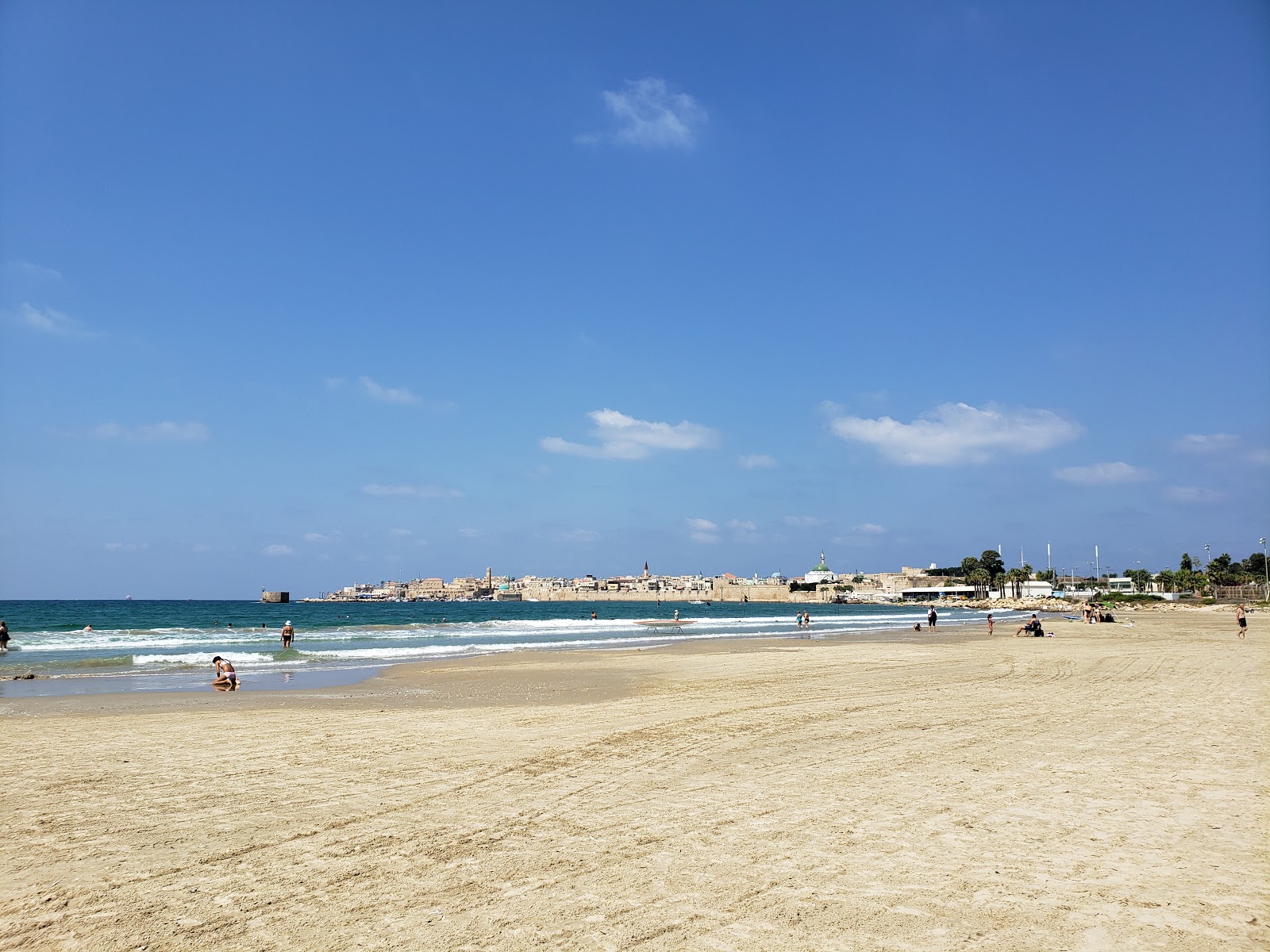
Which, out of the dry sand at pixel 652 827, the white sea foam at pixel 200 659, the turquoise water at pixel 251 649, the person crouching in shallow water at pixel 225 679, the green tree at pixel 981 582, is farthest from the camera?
the green tree at pixel 981 582

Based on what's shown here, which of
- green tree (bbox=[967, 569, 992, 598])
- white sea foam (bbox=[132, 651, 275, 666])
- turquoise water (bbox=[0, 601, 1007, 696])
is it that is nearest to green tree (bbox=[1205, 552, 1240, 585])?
green tree (bbox=[967, 569, 992, 598])

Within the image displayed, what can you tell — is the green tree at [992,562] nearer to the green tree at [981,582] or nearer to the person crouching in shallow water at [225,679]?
the green tree at [981,582]

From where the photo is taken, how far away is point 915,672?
2023 cm

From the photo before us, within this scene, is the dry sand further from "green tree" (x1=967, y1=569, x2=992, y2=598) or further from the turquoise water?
"green tree" (x1=967, y1=569, x2=992, y2=598)

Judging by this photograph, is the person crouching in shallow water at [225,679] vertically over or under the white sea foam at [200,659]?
over

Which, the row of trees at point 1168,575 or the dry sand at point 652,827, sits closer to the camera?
the dry sand at point 652,827

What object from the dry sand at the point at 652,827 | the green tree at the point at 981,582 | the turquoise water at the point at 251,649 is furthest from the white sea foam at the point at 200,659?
the green tree at the point at 981,582

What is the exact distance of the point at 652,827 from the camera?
22.9ft

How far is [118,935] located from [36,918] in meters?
0.74

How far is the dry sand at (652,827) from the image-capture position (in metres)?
4.99

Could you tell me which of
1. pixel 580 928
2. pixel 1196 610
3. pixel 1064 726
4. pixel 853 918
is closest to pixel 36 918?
pixel 580 928

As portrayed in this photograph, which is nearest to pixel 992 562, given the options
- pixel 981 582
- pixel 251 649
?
pixel 981 582

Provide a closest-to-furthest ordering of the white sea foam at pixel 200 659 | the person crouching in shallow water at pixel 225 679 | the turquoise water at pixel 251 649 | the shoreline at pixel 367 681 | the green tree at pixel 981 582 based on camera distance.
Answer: the shoreline at pixel 367 681 → the person crouching in shallow water at pixel 225 679 → the turquoise water at pixel 251 649 → the white sea foam at pixel 200 659 → the green tree at pixel 981 582

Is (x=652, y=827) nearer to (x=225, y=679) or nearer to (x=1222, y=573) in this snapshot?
(x=225, y=679)
